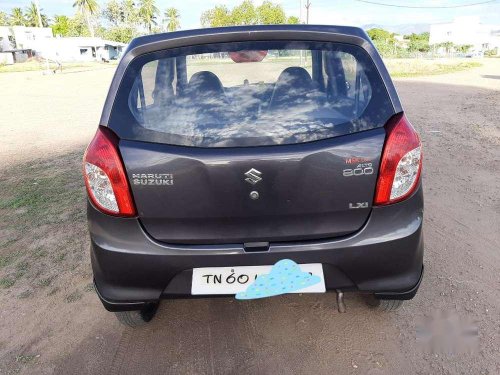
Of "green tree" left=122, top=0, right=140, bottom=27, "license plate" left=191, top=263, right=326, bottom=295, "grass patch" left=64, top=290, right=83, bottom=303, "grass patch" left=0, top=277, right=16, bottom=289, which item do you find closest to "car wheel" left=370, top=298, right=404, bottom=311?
"license plate" left=191, top=263, right=326, bottom=295

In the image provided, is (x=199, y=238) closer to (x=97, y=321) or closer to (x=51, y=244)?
(x=97, y=321)

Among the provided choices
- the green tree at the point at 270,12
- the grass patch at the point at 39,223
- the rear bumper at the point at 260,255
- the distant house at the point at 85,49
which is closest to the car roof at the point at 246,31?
the rear bumper at the point at 260,255

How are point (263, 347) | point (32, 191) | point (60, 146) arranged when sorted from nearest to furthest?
point (263, 347)
point (32, 191)
point (60, 146)

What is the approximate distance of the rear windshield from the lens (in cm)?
198

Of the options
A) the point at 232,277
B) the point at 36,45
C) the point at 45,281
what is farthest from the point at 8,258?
the point at 36,45

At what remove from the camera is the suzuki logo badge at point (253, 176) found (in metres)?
1.92

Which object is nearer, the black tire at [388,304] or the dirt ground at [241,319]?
the dirt ground at [241,319]

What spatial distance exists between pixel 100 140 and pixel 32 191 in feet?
12.3

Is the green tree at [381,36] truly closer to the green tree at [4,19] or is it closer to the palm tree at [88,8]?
the palm tree at [88,8]

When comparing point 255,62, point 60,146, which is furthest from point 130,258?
point 60,146

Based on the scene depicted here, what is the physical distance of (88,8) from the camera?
8350cm

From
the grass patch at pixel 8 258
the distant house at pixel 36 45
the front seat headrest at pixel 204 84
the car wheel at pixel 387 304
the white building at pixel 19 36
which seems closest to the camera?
the front seat headrest at pixel 204 84

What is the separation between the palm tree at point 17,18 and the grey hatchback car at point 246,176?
378ft

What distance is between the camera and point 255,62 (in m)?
2.24
